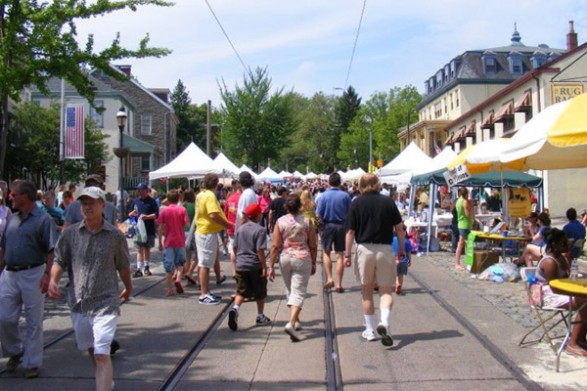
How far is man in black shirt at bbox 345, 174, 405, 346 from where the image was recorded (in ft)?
21.9

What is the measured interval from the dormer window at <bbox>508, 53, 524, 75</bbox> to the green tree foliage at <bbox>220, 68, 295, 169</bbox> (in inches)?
1012

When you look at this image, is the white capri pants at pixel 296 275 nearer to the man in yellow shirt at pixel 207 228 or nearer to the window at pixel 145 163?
the man in yellow shirt at pixel 207 228

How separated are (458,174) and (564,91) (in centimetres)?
654

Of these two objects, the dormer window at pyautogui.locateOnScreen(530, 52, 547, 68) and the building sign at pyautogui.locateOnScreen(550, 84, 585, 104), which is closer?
the building sign at pyautogui.locateOnScreen(550, 84, 585, 104)

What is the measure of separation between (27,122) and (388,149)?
5044cm

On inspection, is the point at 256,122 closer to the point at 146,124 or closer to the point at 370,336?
the point at 146,124

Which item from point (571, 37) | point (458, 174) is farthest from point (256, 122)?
point (458, 174)

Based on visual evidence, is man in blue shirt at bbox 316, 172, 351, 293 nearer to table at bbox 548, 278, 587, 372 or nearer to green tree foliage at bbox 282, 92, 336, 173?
table at bbox 548, 278, 587, 372

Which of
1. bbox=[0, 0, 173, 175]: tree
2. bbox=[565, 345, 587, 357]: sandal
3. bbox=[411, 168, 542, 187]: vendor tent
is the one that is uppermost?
bbox=[0, 0, 173, 175]: tree

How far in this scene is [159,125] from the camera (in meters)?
53.8

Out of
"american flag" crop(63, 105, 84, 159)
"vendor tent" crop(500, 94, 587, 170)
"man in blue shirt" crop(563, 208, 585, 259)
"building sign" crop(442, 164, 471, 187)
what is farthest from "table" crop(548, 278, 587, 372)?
"american flag" crop(63, 105, 84, 159)

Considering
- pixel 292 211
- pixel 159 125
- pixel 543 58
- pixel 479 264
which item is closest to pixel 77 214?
pixel 292 211

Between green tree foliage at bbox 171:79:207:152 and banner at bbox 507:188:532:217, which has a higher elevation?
green tree foliage at bbox 171:79:207:152

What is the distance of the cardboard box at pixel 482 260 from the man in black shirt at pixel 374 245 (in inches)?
229
